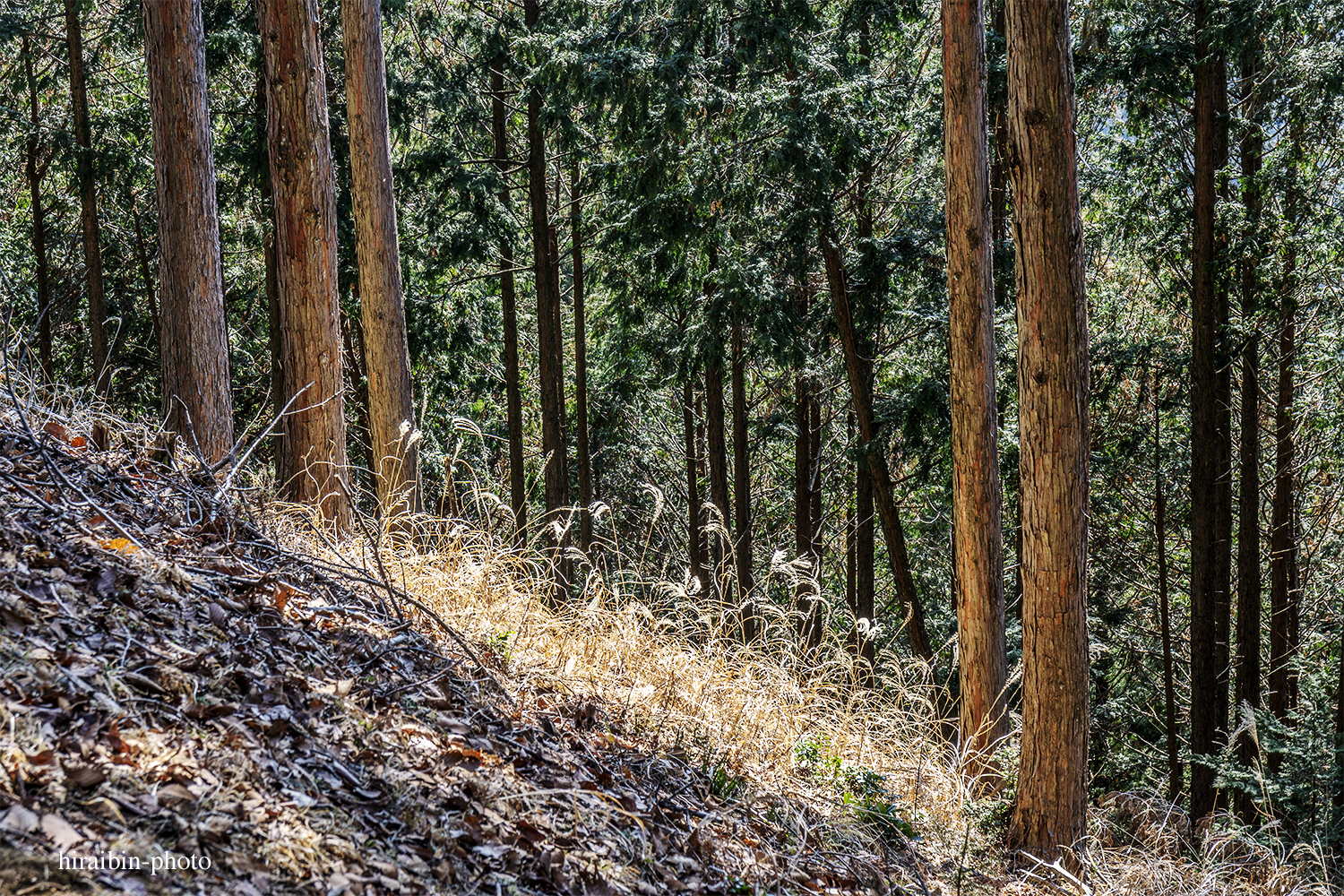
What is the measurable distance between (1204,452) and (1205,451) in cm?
3

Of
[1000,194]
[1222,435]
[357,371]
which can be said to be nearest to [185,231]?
[1000,194]

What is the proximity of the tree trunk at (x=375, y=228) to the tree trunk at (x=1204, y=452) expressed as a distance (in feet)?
27.7

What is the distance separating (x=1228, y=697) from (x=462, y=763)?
1115 cm

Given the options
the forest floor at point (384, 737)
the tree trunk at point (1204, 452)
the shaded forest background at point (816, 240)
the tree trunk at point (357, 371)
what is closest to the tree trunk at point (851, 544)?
the shaded forest background at point (816, 240)

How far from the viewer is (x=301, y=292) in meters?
5.93

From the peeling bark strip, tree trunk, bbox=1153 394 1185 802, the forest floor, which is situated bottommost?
tree trunk, bbox=1153 394 1185 802

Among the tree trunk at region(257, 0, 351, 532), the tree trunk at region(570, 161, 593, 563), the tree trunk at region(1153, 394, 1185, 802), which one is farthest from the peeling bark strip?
the tree trunk at region(1153, 394, 1185, 802)

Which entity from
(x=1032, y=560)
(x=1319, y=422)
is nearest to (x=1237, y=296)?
(x=1319, y=422)

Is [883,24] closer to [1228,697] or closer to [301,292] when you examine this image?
[301,292]

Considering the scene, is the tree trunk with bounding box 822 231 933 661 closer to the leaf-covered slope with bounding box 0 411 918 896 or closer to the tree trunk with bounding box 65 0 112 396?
the leaf-covered slope with bounding box 0 411 918 896

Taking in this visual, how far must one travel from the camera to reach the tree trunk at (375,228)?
646 centimetres

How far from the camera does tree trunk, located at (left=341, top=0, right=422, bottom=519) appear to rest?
6.46 meters

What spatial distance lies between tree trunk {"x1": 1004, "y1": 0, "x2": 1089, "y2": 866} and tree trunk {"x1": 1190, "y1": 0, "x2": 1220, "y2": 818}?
6344 millimetres

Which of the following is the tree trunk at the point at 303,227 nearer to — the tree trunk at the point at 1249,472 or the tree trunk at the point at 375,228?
the tree trunk at the point at 375,228
